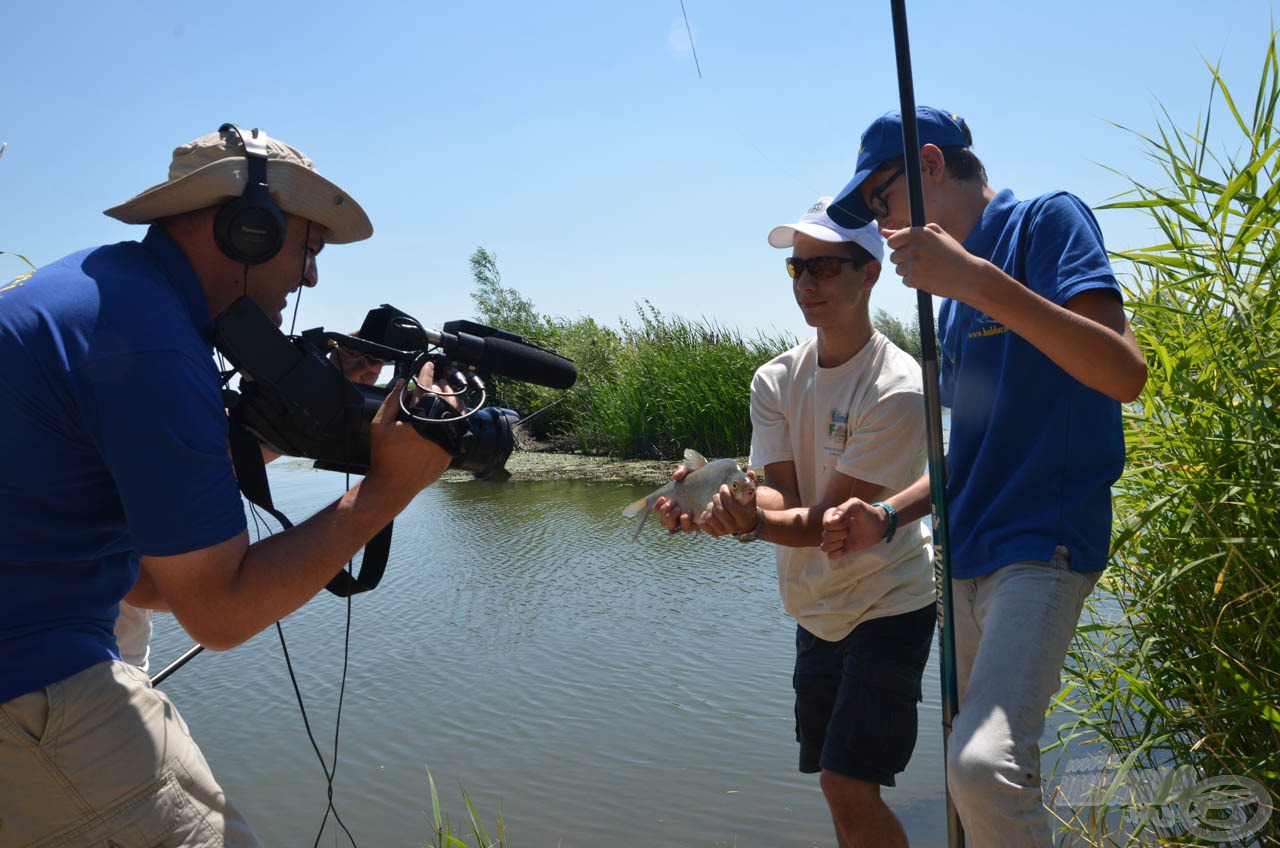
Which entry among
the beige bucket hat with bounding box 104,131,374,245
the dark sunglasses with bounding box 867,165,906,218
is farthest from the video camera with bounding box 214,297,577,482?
the dark sunglasses with bounding box 867,165,906,218

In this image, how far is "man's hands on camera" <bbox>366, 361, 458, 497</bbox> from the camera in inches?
81.7

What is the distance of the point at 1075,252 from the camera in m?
2.30

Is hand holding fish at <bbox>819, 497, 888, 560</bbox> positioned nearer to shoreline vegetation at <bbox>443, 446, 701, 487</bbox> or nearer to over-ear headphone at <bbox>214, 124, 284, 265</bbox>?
over-ear headphone at <bbox>214, 124, 284, 265</bbox>

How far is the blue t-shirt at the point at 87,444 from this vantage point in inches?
66.8

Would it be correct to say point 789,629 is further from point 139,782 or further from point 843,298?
point 139,782

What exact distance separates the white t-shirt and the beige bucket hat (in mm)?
1716

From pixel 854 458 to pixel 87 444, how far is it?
2218 millimetres

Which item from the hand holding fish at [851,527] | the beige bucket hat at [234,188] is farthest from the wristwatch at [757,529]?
the beige bucket hat at [234,188]

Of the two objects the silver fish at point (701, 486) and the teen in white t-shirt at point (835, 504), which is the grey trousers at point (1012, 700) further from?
the silver fish at point (701, 486)

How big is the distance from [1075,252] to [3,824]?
2490mm

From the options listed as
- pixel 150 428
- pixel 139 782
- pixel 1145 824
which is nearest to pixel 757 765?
pixel 1145 824

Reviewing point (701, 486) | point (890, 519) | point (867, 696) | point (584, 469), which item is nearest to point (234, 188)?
point (701, 486)

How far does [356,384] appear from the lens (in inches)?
87.8

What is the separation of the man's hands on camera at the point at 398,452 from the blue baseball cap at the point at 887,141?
4.94 ft
